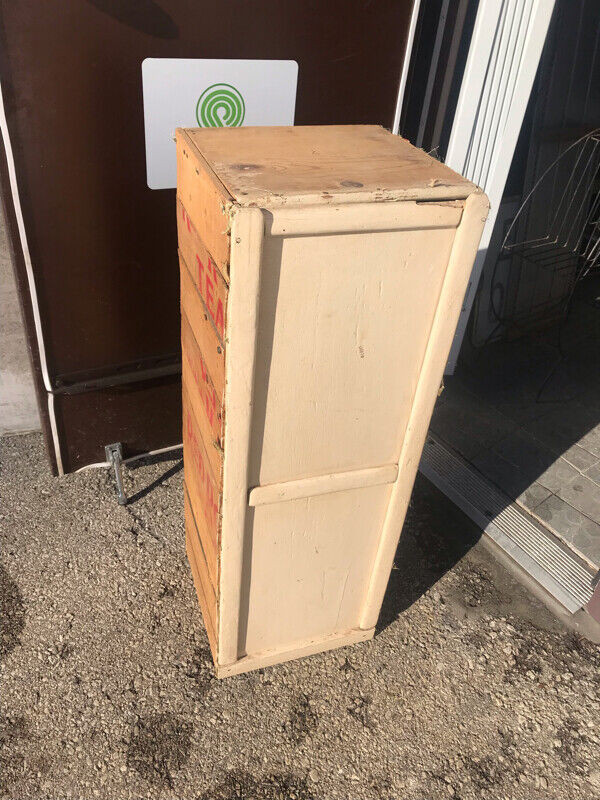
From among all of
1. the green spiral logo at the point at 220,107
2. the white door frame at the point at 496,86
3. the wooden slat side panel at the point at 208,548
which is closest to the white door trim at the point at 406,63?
the white door frame at the point at 496,86

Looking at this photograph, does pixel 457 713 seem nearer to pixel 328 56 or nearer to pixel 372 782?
pixel 372 782

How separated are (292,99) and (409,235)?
1692 millimetres

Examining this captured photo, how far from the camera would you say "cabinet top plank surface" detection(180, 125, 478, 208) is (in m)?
1.82

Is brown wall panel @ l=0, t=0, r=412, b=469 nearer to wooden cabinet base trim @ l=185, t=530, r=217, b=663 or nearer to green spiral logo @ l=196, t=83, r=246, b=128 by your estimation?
green spiral logo @ l=196, t=83, r=246, b=128

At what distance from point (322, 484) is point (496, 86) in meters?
2.90

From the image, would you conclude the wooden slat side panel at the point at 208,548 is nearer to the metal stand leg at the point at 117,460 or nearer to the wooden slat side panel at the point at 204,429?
the wooden slat side panel at the point at 204,429

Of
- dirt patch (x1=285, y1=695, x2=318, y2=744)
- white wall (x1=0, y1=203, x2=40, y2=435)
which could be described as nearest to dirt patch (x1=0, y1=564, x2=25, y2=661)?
white wall (x1=0, y1=203, x2=40, y2=435)

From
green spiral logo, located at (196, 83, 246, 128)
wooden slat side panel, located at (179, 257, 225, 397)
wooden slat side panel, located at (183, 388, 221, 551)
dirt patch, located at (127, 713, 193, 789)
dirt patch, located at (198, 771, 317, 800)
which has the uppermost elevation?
green spiral logo, located at (196, 83, 246, 128)

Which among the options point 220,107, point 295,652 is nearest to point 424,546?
point 295,652

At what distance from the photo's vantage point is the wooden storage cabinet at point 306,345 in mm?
1867

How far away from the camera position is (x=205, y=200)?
2.00 metres

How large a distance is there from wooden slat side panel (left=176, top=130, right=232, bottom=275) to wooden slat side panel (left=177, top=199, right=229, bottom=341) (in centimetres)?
4

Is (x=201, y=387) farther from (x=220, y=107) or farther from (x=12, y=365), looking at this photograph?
(x=12, y=365)

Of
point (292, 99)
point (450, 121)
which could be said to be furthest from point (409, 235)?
point (450, 121)
